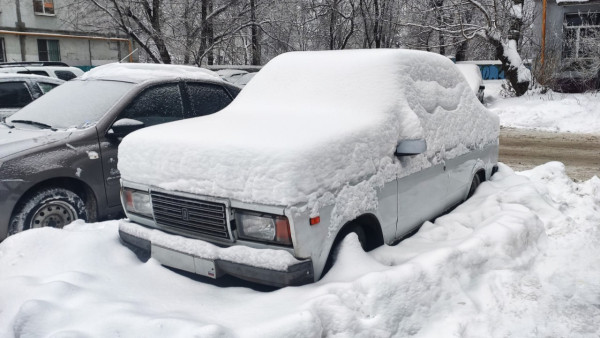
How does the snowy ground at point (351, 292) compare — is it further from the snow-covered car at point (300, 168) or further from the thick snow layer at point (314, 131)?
the thick snow layer at point (314, 131)

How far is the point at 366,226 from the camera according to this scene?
12.5 feet

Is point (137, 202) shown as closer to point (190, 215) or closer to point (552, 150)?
point (190, 215)

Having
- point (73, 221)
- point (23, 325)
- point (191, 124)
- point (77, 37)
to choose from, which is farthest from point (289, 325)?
point (77, 37)

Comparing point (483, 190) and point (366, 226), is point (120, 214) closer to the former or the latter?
point (366, 226)

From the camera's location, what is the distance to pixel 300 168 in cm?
307

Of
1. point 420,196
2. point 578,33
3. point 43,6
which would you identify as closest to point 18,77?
point 420,196

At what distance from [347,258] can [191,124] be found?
169 cm

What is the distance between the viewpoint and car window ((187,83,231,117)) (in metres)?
6.14

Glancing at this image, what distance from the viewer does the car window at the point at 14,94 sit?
26.6ft

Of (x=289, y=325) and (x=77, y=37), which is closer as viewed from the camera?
(x=289, y=325)

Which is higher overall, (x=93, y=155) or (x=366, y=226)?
(x=93, y=155)

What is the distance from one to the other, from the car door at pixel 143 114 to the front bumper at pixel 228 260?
1.81 metres

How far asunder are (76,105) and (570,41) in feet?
64.0

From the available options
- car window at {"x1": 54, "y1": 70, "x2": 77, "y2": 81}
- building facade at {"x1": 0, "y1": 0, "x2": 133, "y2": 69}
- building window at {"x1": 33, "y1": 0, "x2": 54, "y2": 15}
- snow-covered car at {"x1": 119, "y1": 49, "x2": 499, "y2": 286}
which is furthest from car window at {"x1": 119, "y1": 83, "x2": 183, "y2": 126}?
building window at {"x1": 33, "y1": 0, "x2": 54, "y2": 15}
